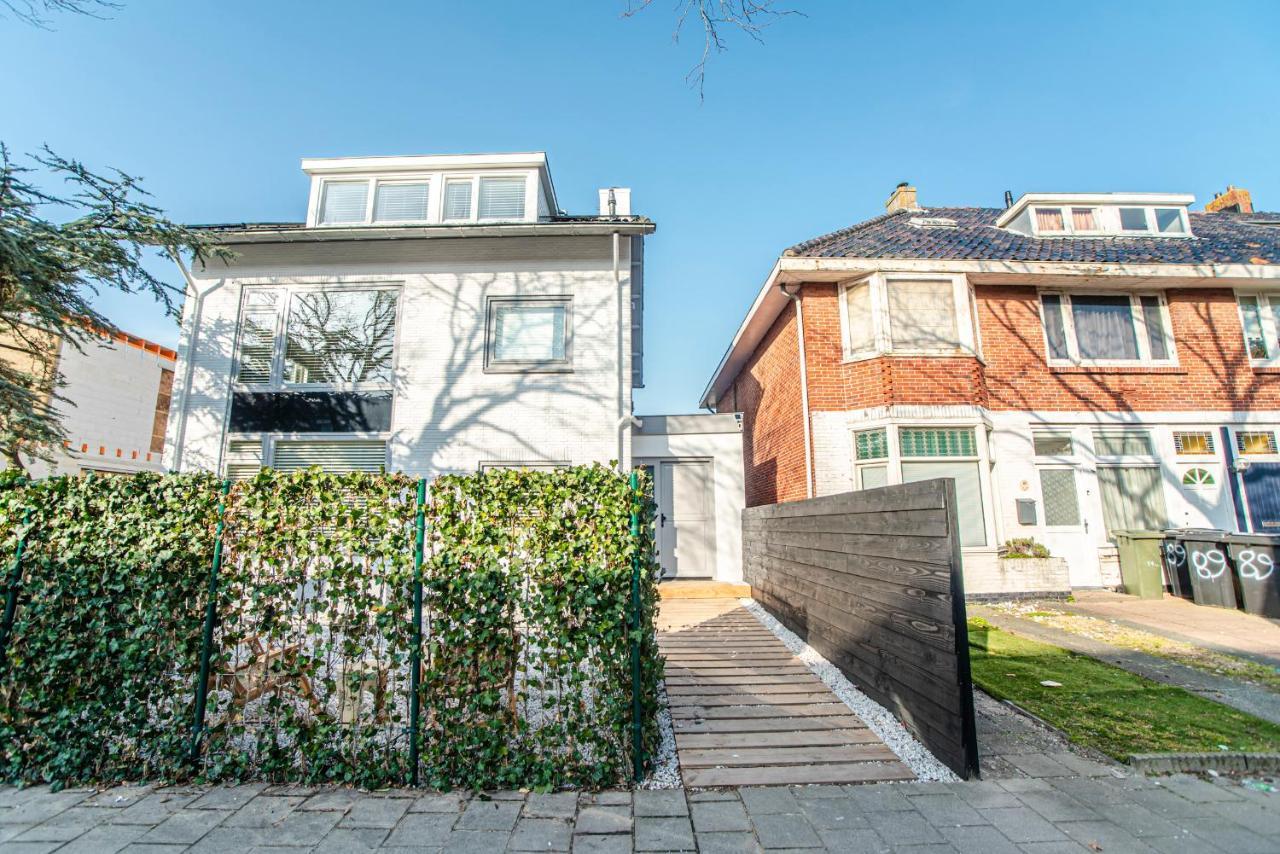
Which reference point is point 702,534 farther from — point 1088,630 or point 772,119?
point 772,119

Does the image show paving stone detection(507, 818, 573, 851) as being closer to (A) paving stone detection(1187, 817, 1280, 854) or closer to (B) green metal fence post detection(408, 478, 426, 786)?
(B) green metal fence post detection(408, 478, 426, 786)

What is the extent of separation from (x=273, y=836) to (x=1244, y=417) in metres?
14.4

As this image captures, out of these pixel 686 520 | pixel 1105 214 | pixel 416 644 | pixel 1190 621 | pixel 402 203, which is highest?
pixel 1105 214

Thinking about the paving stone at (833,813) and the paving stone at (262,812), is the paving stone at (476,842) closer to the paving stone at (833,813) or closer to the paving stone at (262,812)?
the paving stone at (262,812)

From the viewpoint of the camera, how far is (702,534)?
35.2ft

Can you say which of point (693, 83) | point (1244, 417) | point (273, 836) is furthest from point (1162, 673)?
point (1244, 417)

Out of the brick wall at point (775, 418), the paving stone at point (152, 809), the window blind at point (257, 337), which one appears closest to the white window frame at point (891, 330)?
the brick wall at point (775, 418)

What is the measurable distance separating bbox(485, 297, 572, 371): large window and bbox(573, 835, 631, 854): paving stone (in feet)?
23.6

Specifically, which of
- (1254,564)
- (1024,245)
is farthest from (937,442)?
(1024,245)

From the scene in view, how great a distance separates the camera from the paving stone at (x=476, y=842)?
256 centimetres

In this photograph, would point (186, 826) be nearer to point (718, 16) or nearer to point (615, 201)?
point (718, 16)

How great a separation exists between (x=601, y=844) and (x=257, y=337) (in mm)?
10216

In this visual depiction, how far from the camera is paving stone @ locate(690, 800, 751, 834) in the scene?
2.75 meters

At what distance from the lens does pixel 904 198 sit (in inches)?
526
